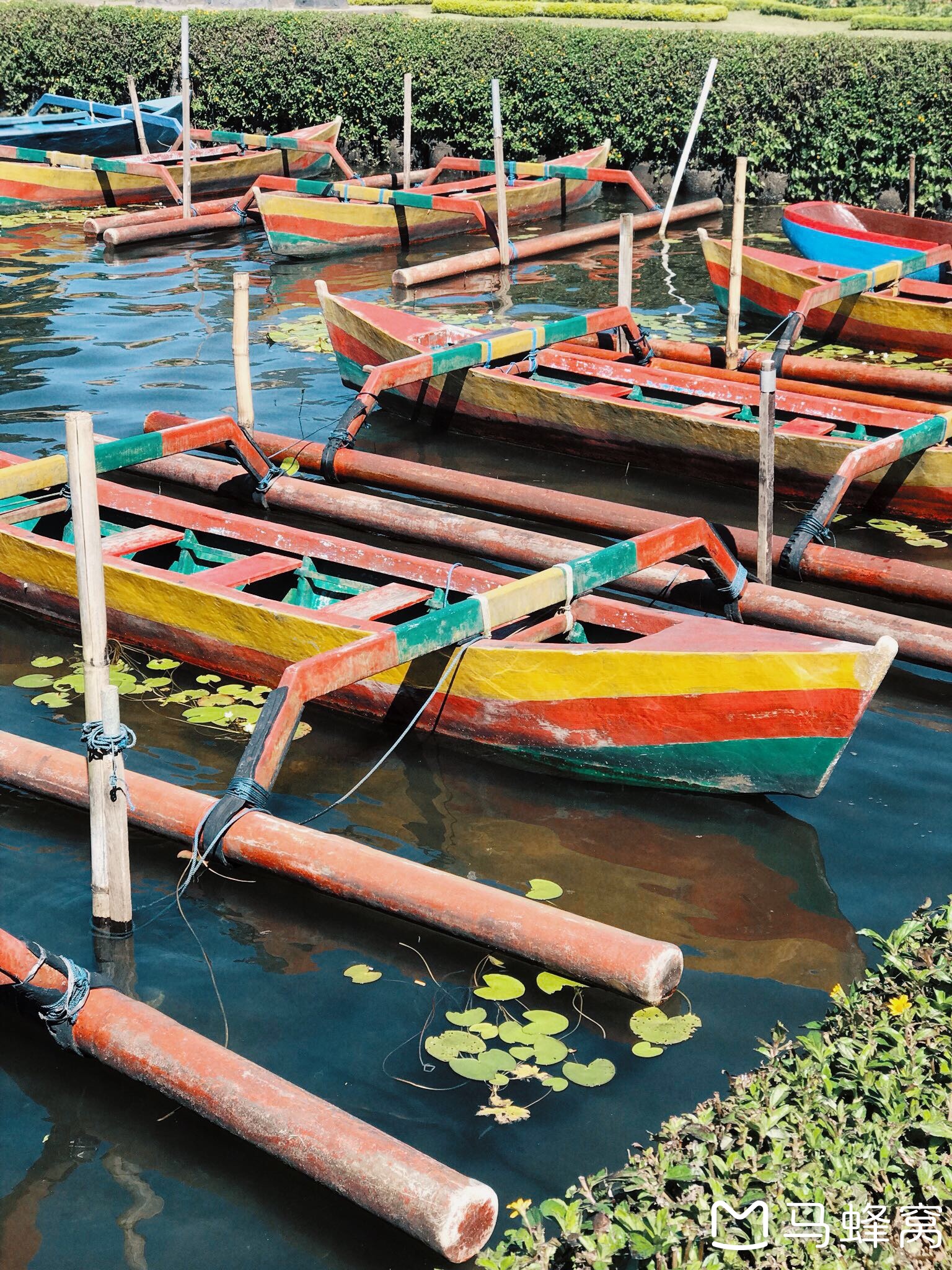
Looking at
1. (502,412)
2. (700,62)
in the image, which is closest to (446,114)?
(700,62)

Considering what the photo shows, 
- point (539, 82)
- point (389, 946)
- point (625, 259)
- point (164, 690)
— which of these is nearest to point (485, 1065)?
point (389, 946)

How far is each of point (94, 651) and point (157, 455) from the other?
13.6 ft

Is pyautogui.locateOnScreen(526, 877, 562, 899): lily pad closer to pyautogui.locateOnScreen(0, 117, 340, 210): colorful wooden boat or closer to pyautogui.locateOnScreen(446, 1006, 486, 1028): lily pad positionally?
pyautogui.locateOnScreen(446, 1006, 486, 1028): lily pad

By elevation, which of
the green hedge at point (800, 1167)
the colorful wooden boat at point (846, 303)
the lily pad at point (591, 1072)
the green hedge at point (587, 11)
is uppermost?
the green hedge at point (587, 11)

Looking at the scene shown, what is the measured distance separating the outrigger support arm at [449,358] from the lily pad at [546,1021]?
6.03 m

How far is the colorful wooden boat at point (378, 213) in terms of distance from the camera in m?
18.1

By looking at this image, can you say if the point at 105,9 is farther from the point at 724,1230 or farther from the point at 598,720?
the point at 724,1230

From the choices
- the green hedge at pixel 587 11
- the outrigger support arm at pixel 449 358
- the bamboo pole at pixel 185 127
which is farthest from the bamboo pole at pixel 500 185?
the green hedge at pixel 587 11

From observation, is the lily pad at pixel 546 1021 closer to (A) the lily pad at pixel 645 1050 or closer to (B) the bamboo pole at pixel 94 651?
(A) the lily pad at pixel 645 1050

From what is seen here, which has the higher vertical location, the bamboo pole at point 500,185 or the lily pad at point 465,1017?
the bamboo pole at point 500,185

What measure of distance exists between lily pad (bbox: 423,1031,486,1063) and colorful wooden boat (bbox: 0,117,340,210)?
691 inches

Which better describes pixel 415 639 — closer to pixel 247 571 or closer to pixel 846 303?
pixel 247 571

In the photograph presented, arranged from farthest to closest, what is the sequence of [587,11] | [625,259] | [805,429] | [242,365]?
[587,11]
[625,259]
[805,429]
[242,365]

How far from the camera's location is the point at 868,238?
1489cm
